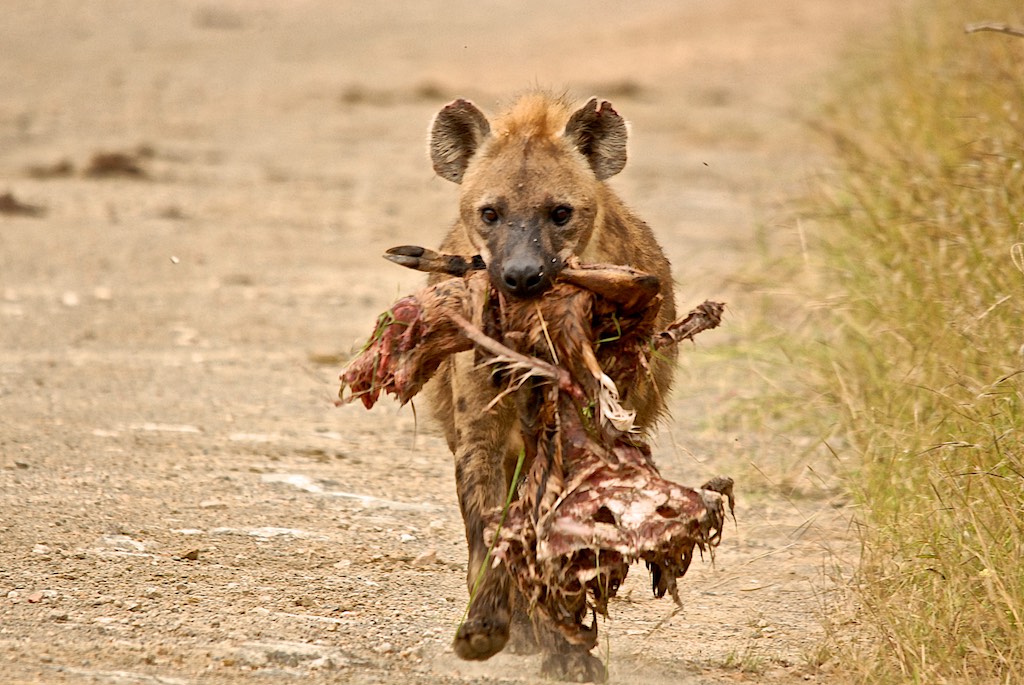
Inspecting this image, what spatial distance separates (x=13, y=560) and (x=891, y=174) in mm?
3761

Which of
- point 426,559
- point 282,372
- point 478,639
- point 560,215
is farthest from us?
point 282,372

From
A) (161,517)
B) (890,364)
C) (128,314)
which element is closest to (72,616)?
(161,517)

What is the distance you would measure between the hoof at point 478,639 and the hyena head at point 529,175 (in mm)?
730

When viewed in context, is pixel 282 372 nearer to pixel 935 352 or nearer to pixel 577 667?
pixel 935 352

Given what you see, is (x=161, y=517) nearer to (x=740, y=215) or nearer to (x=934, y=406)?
(x=934, y=406)

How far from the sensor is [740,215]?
32.4 ft

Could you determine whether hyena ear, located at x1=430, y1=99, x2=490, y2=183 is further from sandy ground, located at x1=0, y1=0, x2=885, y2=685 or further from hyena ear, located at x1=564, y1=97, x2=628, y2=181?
sandy ground, located at x1=0, y1=0, x2=885, y2=685

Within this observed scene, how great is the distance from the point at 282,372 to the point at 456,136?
2.35 metres

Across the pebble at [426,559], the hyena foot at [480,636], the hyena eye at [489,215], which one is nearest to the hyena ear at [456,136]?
the hyena eye at [489,215]

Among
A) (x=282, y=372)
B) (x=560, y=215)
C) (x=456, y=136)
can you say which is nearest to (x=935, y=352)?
(x=560, y=215)

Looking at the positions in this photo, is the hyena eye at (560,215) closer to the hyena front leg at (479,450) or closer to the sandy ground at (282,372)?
the hyena front leg at (479,450)


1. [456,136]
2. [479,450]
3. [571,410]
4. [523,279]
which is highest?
[456,136]

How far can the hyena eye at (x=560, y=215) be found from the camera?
4.03 m

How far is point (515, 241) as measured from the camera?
3846 millimetres
